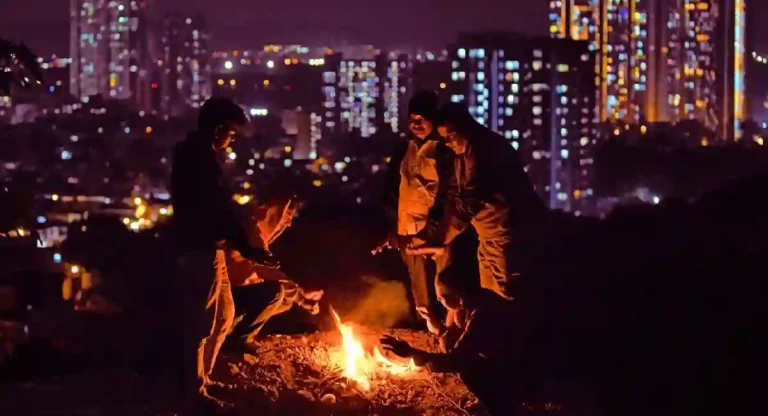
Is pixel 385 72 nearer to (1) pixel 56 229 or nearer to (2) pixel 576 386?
(1) pixel 56 229

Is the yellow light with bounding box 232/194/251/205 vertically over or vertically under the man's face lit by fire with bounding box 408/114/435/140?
under

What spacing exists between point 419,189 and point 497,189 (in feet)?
3.34

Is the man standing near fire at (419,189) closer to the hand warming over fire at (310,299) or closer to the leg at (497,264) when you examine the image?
the leg at (497,264)

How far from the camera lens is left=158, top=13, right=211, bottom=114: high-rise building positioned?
296ft

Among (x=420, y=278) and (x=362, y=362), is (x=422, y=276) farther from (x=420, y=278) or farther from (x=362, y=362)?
(x=362, y=362)

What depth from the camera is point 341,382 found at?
771 centimetres

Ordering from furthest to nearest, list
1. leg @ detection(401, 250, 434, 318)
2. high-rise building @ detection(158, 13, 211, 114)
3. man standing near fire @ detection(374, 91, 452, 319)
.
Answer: high-rise building @ detection(158, 13, 211, 114)
leg @ detection(401, 250, 434, 318)
man standing near fire @ detection(374, 91, 452, 319)

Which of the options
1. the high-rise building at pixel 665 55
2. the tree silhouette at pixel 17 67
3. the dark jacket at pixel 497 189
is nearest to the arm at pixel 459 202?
the dark jacket at pixel 497 189

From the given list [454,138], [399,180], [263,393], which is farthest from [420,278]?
[263,393]

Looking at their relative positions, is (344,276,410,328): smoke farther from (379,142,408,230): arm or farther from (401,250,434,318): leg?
(379,142,408,230): arm

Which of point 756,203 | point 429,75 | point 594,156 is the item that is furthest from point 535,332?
point 429,75

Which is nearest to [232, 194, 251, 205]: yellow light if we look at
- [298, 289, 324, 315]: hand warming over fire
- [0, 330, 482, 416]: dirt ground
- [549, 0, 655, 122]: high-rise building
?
[298, 289, 324, 315]: hand warming over fire

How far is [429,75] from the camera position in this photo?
74.1 metres

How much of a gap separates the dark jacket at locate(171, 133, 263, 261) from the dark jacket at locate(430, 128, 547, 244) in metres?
1.67
